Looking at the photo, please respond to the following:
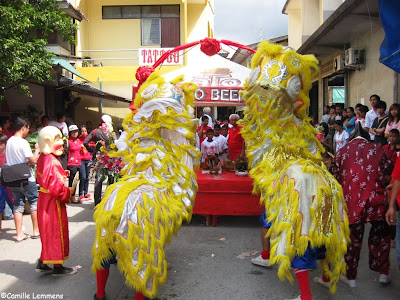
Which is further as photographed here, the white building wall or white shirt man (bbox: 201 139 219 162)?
the white building wall

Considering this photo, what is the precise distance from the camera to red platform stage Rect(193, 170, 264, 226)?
5602 mm

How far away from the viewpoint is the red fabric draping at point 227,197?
5.60 metres

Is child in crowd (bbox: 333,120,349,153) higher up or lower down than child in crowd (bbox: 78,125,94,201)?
higher up

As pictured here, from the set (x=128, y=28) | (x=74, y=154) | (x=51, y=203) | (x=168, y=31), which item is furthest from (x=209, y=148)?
(x=128, y=28)

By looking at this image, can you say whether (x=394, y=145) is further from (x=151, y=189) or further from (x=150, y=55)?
(x=150, y=55)

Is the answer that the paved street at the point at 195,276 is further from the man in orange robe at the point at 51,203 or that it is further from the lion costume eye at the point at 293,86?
the lion costume eye at the point at 293,86

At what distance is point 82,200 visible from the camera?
7.55 meters

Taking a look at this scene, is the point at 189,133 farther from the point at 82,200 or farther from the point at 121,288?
the point at 82,200

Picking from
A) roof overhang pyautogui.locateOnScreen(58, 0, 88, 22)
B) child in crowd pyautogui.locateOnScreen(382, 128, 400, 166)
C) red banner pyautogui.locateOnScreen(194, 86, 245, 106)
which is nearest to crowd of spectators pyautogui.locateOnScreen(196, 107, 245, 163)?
red banner pyautogui.locateOnScreen(194, 86, 245, 106)

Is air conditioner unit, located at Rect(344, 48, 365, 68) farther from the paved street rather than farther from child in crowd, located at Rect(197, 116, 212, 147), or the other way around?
the paved street

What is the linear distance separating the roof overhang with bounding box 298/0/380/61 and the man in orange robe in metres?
5.72

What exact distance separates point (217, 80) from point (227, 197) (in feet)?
8.63

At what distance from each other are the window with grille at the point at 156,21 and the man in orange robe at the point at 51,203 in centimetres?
1354

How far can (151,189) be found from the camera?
3195mm
